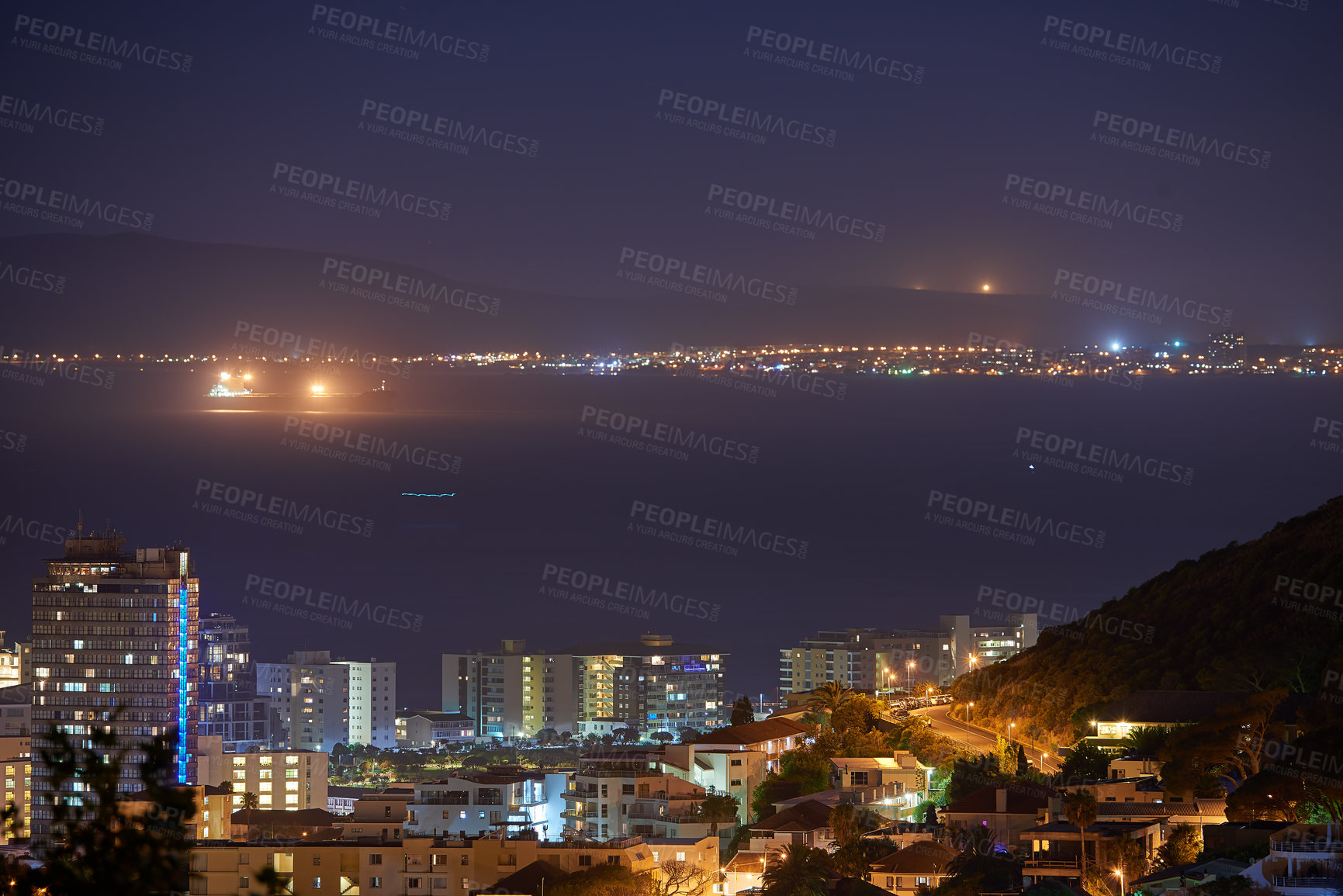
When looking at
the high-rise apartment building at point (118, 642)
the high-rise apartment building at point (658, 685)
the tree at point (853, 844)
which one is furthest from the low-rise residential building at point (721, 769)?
the high-rise apartment building at point (658, 685)

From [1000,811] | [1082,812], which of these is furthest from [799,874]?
[1082,812]

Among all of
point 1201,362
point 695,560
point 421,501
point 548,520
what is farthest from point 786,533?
point 1201,362

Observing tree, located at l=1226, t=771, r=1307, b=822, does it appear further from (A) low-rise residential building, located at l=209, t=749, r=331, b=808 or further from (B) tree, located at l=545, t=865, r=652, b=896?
(A) low-rise residential building, located at l=209, t=749, r=331, b=808

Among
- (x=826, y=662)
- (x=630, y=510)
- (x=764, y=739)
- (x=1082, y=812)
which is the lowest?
(x=1082, y=812)

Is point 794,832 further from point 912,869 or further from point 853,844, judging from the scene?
point 912,869

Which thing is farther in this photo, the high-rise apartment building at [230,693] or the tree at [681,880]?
the high-rise apartment building at [230,693]

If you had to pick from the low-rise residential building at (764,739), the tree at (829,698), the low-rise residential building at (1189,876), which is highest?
the tree at (829,698)

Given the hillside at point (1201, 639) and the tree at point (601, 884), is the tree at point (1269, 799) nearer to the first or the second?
the hillside at point (1201, 639)
